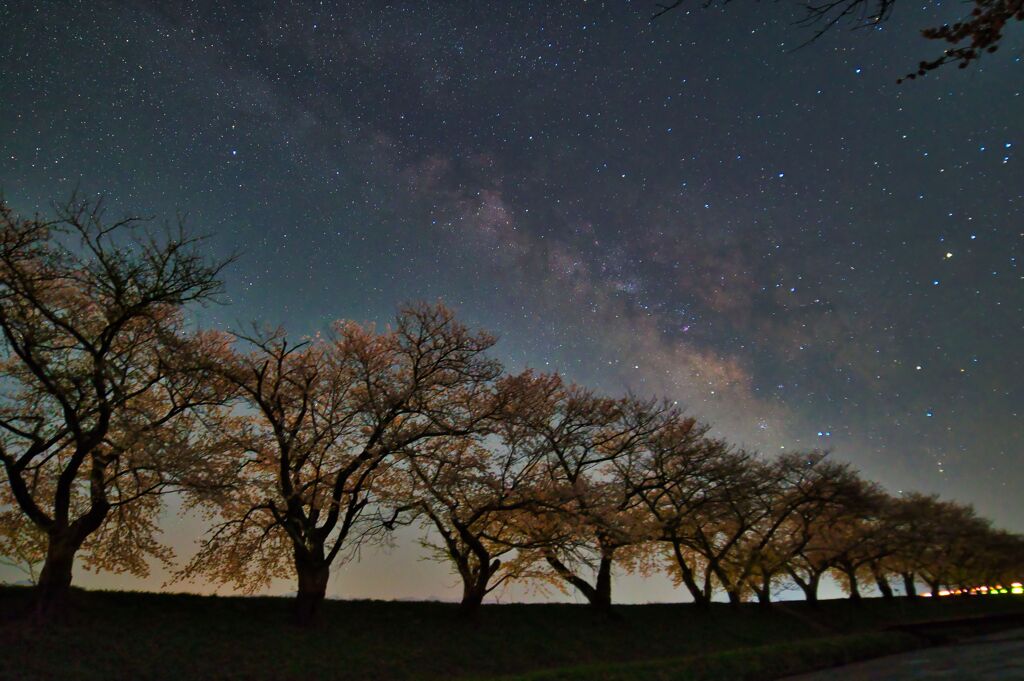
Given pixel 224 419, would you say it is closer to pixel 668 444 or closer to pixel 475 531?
pixel 475 531

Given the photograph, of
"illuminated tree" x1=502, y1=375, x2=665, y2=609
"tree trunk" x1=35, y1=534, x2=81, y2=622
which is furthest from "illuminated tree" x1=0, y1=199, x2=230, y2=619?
"illuminated tree" x1=502, y1=375, x2=665, y2=609

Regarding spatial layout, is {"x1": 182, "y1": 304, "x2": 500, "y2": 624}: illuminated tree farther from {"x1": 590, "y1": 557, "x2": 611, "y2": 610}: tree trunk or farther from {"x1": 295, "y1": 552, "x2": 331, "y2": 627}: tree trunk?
{"x1": 590, "y1": 557, "x2": 611, "y2": 610}: tree trunk

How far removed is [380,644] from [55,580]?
1008 centimetres

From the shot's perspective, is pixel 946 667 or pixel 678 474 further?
pixel 678 474

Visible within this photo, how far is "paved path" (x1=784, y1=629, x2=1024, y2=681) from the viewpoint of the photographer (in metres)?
16.8

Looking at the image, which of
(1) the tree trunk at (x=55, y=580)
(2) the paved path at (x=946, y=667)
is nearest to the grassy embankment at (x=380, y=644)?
(1) the tree trunk at (x=55, y=580)

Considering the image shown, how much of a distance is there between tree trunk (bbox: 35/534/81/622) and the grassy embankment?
0.54 m

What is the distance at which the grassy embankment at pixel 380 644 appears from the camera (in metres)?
14.8

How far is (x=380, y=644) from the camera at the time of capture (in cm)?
2009

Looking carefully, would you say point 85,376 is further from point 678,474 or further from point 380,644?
point 678,474

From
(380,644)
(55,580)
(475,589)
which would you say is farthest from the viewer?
(475,589)

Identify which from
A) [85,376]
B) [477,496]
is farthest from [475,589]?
[85,376]

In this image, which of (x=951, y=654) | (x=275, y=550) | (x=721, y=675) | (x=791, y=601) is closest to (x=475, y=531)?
(x=275, y=550)

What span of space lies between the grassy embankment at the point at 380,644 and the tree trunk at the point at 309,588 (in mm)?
648
